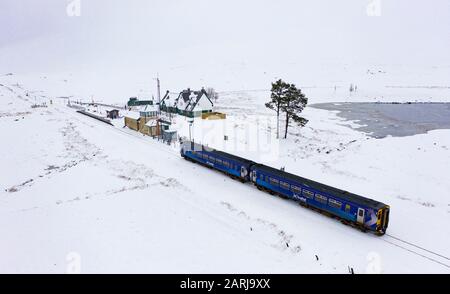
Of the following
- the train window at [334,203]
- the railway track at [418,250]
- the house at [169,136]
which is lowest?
the railway track at [418,250]

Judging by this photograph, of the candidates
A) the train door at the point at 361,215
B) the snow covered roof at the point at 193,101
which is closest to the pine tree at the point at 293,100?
the train door at the point at 361,215

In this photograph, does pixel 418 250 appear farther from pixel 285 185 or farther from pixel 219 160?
pixel 219 160

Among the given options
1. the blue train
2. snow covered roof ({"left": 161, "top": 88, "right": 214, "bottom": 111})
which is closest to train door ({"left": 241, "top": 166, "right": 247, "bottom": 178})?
the blue train

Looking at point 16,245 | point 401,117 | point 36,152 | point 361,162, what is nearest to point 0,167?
point 36,152

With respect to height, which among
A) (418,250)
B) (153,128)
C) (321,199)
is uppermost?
(153,128)

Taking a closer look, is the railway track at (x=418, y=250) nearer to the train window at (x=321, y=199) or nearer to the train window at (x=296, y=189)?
the train window at (x=321, y=199)

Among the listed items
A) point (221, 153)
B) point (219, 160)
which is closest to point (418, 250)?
point (219, 160)

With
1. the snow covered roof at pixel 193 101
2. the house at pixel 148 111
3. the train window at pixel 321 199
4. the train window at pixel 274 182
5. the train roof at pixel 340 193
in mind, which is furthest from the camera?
the snow covered roof at pixel 193 101
